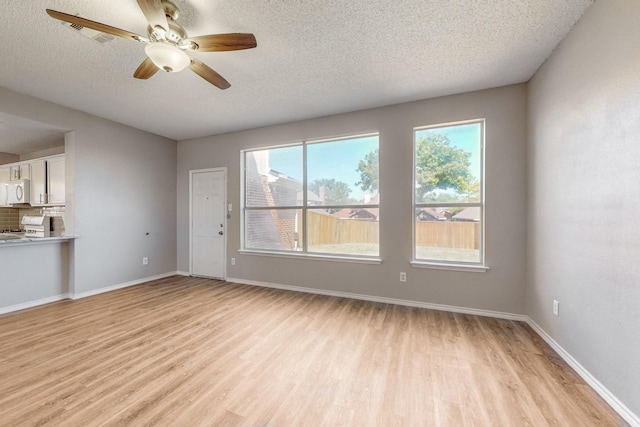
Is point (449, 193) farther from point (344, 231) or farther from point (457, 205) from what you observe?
point (344, 231)

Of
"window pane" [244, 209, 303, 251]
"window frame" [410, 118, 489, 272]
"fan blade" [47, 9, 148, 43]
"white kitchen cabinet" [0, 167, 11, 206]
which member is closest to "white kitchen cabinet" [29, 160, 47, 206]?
"white kitchen cabinet" [0, 167, 11, 206]

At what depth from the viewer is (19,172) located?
4.49 meters

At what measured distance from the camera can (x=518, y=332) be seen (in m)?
2.53

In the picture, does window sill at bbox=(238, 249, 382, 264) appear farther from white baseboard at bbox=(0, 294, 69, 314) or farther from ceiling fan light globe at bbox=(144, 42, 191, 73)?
ceiling fan light globe at bbox=(144, 42, 191, 73)

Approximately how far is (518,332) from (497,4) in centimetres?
293

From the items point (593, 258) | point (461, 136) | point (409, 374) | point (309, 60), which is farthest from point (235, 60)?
point (593, 258)

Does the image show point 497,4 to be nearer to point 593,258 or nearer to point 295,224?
point 593,258

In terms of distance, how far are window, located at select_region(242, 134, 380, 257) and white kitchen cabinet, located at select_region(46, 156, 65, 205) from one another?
2784mm

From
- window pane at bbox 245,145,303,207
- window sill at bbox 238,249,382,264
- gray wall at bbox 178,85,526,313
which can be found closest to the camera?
gray wall at bbox 178,85,526,313

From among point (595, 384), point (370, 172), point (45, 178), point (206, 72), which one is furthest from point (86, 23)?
point (595, 384)

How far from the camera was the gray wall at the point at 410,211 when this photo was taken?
2820 millimetres

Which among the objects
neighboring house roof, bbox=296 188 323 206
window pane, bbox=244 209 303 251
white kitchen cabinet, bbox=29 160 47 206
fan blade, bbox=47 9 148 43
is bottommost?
window pane, bbox=244 209 303 251

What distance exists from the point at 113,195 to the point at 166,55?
3246mm

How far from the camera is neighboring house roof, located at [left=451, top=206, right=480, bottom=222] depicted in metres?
3.01
